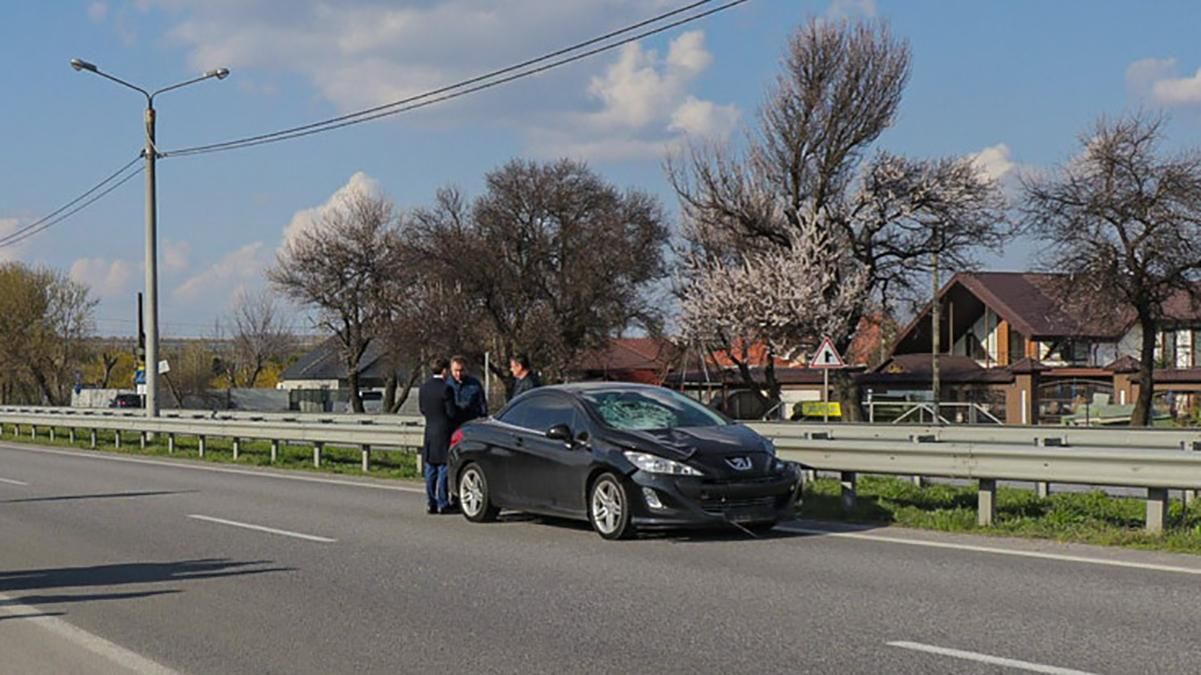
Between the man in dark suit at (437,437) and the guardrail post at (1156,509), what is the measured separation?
6.87 meters

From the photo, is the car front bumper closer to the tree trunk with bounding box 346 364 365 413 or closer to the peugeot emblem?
the peugeot emblem

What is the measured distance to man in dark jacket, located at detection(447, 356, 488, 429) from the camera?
1483cm

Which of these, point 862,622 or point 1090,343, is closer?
point 862,622

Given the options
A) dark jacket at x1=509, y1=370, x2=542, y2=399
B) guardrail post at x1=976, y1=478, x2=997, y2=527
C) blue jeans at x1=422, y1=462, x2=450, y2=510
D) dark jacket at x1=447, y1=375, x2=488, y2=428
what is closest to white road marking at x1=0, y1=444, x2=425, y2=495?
dark jacket at x1=447, y1=375, x2=488, y2=428

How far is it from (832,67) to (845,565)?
121 ft

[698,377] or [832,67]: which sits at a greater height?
[832,67]

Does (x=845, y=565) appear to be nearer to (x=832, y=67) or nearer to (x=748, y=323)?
(x=832, y=67)

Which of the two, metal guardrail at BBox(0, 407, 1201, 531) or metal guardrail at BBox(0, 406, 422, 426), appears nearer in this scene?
metal guardrail at BBox(0, 407, 1201, 531)

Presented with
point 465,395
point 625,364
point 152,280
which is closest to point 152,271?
point 152,280

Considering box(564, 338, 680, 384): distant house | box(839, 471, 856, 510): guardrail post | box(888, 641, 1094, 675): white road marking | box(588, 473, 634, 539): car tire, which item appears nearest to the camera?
box(888, 641, 1094, 675): white road marking

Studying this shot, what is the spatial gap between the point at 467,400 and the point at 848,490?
4.31 m

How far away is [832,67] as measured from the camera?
44656 mm

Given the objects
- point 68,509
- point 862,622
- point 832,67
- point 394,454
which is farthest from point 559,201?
point 862,622

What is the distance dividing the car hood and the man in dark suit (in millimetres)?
3208
